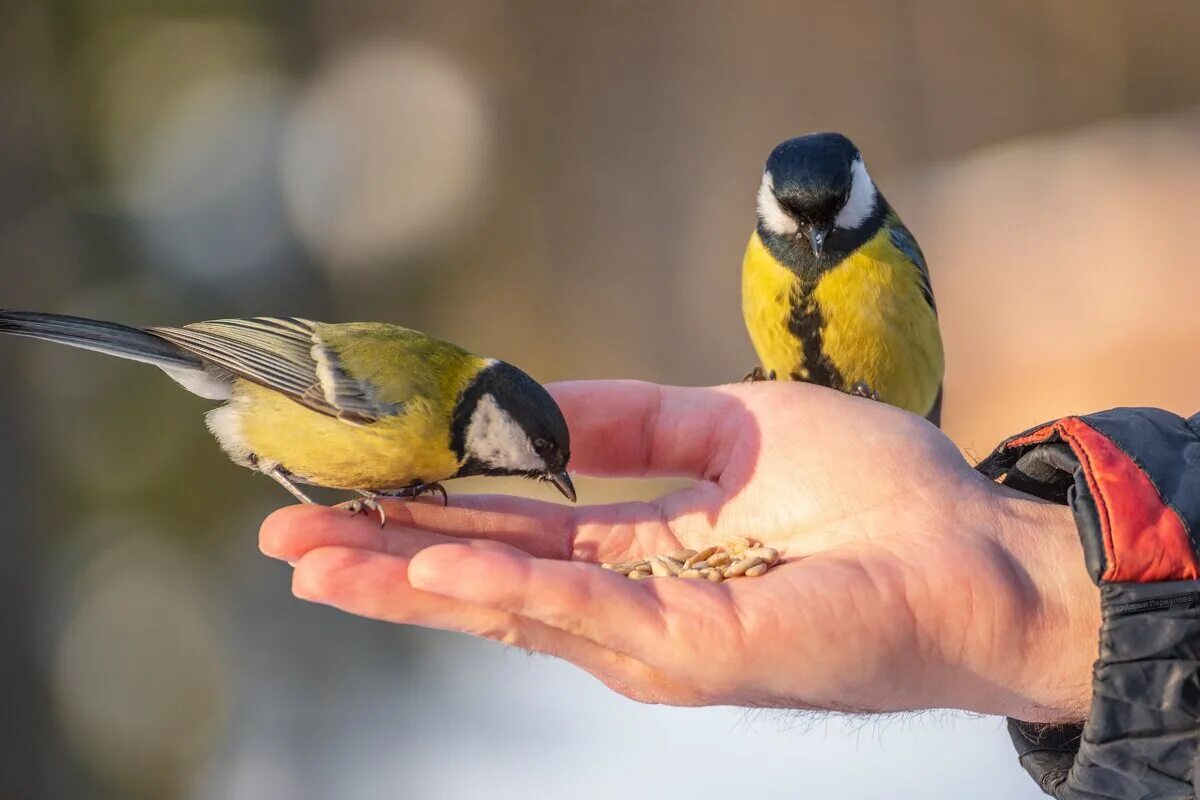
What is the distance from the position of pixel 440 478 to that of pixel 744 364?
3678 millimetres

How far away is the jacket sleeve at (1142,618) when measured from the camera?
160 centimetres

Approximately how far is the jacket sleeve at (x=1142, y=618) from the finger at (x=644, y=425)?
83 centimetres

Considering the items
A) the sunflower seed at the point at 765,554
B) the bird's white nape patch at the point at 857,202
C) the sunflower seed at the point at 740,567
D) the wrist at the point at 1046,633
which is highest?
the bird's white nape patch at the point at 857,202

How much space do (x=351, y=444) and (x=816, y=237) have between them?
123 cm

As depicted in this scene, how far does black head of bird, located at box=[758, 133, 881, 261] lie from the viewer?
8.70ft

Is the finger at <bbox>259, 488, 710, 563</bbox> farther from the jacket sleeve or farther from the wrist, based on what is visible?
the jacket sleeve

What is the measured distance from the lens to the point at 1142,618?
64.7 inches

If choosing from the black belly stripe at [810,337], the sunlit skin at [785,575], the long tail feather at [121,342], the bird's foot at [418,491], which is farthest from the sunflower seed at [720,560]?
the long tail feather at [121,342]

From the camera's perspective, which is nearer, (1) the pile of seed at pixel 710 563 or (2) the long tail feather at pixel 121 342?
(1) the pile of seed at pixel 710 563

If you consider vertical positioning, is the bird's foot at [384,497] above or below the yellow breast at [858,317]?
below

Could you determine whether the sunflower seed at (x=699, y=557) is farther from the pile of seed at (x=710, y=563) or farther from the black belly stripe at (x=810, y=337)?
the black belly stripe at (x=810, y=337)

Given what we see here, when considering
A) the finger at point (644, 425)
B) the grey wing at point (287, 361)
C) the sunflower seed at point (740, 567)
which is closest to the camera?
the sunflower seed at point (740, 567)

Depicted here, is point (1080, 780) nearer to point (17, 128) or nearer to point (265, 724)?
point (265, 724)

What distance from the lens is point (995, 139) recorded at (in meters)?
5.54
